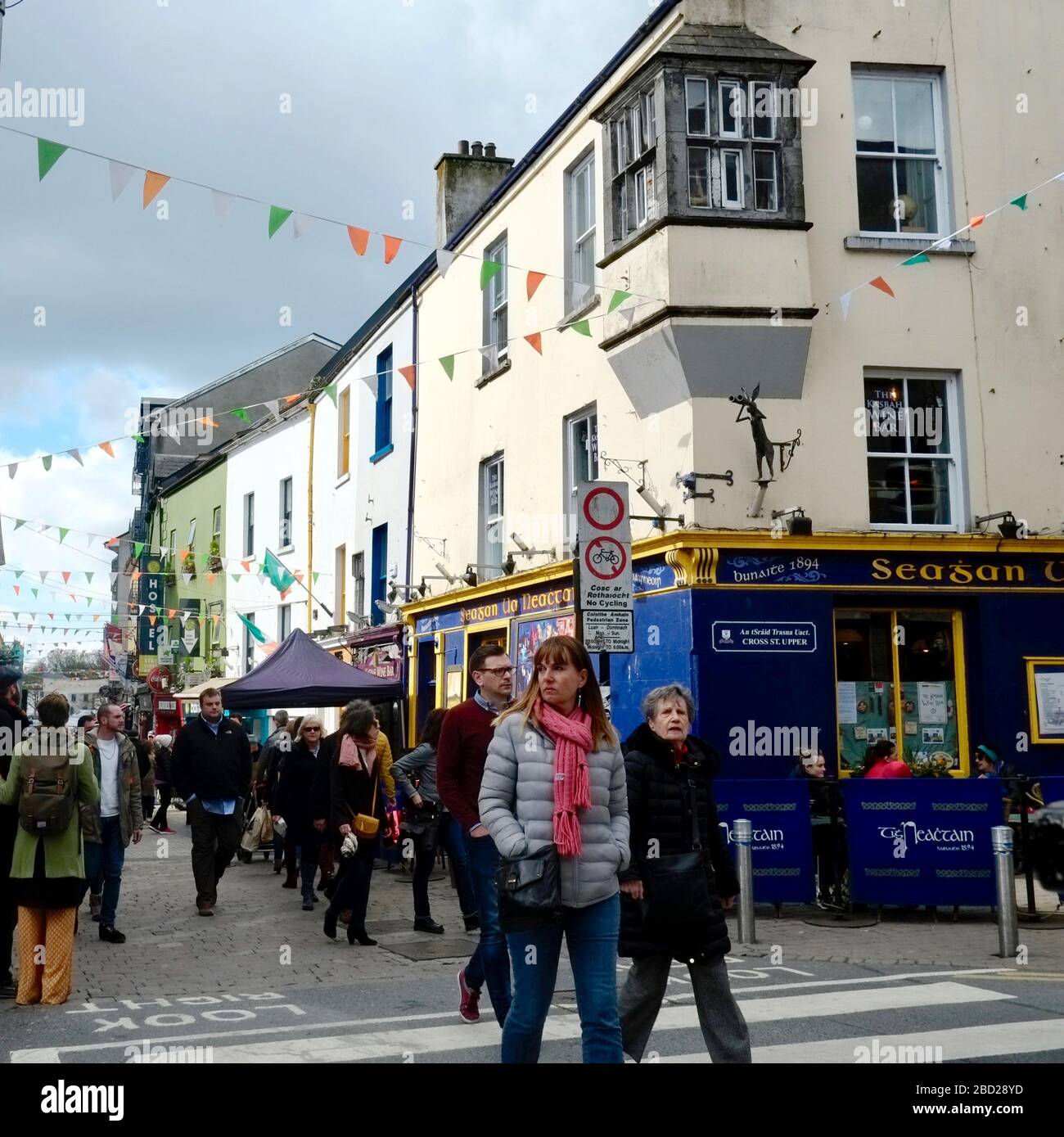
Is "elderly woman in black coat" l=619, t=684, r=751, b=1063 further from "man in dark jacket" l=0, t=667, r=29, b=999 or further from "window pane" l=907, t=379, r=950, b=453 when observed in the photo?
"window pane" l=907, t=379, r=950, b=453

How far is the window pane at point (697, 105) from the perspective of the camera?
13.7m

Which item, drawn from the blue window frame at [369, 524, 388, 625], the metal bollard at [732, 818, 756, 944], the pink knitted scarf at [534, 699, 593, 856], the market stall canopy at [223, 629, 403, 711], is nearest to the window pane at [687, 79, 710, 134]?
the metal bollard at [732, 818, 756, 944]

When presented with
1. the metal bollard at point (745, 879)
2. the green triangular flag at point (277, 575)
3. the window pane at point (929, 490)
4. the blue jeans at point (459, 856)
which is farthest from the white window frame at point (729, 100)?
the green triangular flag at point (277, 575)

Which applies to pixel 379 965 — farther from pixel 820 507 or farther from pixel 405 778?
pixel 820 507

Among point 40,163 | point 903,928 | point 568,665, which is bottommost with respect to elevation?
point 903,928

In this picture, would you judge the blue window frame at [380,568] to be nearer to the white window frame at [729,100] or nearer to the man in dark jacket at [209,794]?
the man in dark jacket at [209,794]

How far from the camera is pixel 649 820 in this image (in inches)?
219

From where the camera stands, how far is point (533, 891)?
4.86 meters

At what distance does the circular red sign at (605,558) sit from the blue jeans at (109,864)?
4471mm

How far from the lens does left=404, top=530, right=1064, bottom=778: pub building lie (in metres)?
13.3

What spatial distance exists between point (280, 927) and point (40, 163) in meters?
6.58

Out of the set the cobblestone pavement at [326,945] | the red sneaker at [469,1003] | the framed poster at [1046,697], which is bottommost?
the cobblestone pavement at [326,945]
